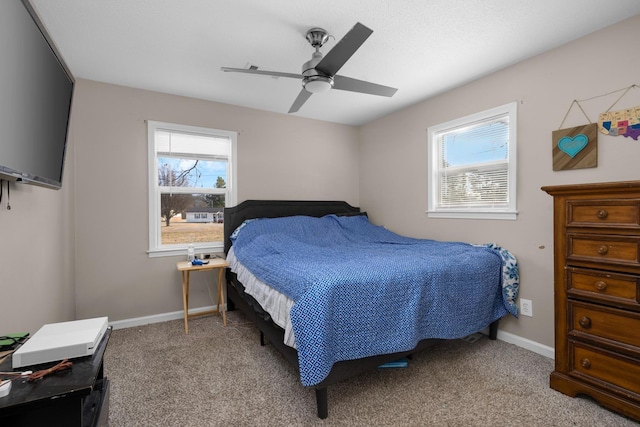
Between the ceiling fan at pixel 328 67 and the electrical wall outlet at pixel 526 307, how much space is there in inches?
81.2

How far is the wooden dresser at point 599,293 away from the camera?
1562 millimetres

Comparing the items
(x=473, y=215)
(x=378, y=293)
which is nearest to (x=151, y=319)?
(x=378, y=293)

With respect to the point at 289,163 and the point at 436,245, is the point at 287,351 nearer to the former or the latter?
the point at 436,245

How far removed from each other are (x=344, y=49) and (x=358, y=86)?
542 millimetres

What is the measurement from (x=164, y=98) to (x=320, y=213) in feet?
7.36

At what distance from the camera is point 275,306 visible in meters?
1.92

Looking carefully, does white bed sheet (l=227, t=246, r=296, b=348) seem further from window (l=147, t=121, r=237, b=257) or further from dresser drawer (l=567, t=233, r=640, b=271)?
dresser drawer (l=567, t=233, r=640, b=271)

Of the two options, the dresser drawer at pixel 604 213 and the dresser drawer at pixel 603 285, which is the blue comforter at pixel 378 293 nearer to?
the dresser drawer at pixel 603 285

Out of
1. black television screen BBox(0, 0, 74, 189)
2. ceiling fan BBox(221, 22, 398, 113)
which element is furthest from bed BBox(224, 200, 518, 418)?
black television screen BBox(0, 0, 74, 189)

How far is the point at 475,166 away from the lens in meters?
2.93

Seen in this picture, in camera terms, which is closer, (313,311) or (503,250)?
(313,311)

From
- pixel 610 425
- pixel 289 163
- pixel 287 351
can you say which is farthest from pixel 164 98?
pixel 610 425

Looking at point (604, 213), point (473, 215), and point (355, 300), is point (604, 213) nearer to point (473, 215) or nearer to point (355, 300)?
point (473, 215)

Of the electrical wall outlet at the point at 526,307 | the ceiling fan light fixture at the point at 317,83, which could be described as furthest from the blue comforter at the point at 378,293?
the ceiling fan light fixture at the point at 317,83
